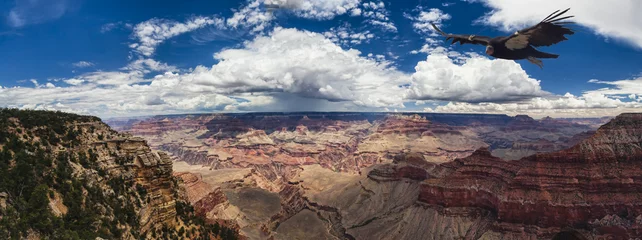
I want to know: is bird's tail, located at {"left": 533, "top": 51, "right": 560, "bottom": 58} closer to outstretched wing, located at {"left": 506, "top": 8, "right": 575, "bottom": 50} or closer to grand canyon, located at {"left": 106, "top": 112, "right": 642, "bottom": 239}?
outstretched wing, located at {"left": 506, "top": 8, "right": 575, "bottom": 50}

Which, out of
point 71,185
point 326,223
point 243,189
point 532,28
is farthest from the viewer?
point 243,189

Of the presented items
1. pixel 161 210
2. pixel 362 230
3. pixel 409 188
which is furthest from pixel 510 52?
pixel 409 188

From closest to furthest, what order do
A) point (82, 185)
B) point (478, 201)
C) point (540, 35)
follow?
point (540, 35) < point (82, 185) < point (478, 201)

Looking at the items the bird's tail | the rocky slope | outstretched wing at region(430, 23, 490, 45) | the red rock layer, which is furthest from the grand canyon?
outstretched wing at region(430, 23, 490, 45)

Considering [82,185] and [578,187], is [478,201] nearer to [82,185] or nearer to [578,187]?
[578,187]

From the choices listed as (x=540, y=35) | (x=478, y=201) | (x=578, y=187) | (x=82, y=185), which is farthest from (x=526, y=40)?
(x=478, y=201)

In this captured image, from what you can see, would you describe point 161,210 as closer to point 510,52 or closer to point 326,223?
point 510,52
